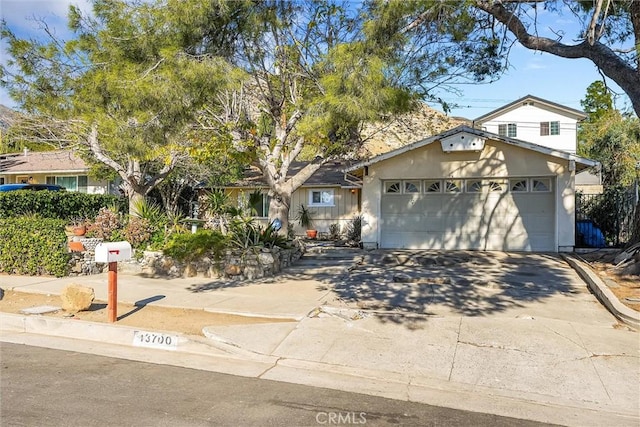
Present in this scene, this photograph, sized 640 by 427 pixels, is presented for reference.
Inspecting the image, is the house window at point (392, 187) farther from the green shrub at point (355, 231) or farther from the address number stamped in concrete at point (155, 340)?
the address number stamped in concrete at point (155, 340)

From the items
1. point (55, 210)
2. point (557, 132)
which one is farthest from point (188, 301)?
point (557, 132)

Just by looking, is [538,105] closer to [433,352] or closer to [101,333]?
[433,352]

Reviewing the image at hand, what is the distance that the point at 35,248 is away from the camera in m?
12.1

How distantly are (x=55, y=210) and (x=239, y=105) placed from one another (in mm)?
9167

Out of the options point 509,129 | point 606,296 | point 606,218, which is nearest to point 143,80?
point 606,296

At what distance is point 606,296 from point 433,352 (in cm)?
425

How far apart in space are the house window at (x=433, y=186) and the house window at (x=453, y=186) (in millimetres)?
196

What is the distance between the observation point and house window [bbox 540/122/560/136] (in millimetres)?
38875

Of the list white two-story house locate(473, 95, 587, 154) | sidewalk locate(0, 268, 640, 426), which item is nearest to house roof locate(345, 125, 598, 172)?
sidewalk locate(0, 268, 640, 426)

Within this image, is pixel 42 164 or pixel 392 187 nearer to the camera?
pixel 392 187

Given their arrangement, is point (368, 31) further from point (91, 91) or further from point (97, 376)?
point (97, 376)

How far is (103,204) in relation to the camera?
2038 centimetres

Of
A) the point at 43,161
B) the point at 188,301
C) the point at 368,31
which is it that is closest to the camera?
the point at 188,301

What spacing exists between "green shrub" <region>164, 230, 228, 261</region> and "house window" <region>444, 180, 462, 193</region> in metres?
7.68
